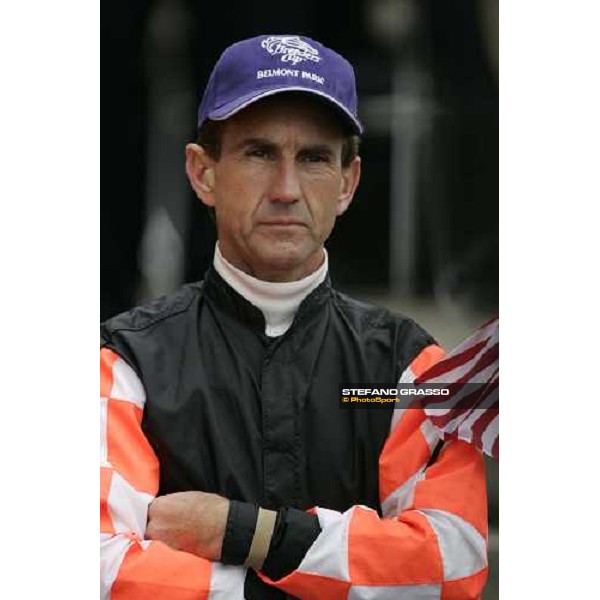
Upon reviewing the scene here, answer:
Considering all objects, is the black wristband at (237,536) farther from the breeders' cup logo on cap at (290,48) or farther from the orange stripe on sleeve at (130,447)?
the breeders' cup logo on cap at (290,48)

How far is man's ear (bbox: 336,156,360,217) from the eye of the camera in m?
1.78

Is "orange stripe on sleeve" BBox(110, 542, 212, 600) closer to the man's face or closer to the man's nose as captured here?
the man's face

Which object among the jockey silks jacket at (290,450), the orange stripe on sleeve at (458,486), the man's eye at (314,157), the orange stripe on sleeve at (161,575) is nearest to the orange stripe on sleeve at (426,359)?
the jockey silks jacket at (290,450)

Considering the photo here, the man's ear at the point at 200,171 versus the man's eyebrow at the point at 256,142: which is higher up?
the man's eyebrow at the point at 256,142

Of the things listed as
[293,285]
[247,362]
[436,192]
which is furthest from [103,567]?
[436,192]

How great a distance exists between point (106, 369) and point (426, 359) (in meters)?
0.52

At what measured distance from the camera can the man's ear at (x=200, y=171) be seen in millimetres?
1784

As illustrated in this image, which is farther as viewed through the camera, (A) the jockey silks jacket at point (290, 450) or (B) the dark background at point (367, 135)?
(B) the dark background at point (367, 135)

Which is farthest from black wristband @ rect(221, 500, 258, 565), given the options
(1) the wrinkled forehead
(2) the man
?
(1) the wrinkled forehead

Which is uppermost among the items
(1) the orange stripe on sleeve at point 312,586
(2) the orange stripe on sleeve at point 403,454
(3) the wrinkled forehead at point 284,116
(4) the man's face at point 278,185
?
(3) the wrinkled forehead at point 284,116

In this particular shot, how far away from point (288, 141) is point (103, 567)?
727 mm

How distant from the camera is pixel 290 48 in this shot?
174 centimetres

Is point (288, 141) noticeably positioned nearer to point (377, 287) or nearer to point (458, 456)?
point (377, 287)

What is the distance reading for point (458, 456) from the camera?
173cm
